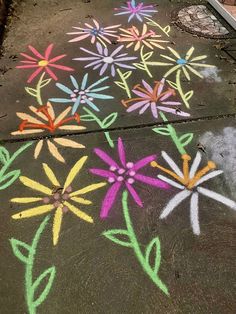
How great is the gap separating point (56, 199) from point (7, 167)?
0.51 metres

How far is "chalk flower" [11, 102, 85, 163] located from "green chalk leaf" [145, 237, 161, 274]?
3.30 ft

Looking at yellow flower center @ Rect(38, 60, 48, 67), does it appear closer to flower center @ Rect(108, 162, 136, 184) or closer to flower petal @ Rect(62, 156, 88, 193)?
flower petal @ Rect(62, 156, 88, 193)

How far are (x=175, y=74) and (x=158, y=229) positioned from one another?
71.8 inches

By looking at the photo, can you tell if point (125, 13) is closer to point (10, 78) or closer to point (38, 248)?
point (10, 78)

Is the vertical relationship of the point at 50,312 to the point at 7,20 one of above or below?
below

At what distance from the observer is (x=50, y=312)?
1.98 metres

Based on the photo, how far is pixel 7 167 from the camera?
273 cm

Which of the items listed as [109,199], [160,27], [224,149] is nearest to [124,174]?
[109,199]

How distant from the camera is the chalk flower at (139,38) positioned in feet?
13.1

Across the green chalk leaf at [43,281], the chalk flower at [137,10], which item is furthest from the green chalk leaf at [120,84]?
the green chalk leaf at [43,281]

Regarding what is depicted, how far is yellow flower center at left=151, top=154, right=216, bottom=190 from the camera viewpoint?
261 cm

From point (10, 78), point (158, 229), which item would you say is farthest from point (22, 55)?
point (158, 229)

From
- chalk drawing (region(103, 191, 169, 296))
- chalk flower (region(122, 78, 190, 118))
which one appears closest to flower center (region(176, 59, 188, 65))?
chalk flower (region(122, 78, 190, 118))

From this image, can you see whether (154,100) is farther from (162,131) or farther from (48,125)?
(48,125)
